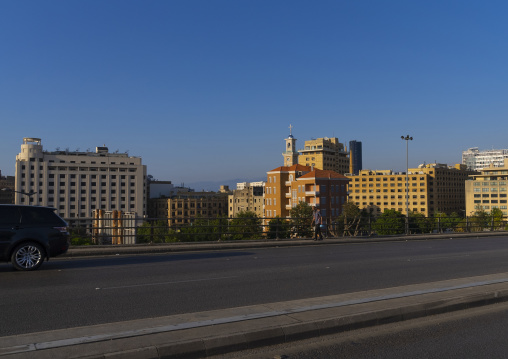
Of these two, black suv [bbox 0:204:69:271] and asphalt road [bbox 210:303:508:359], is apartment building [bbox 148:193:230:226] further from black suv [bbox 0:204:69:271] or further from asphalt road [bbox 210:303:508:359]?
asphalt road [bbox 210:303:508:359]

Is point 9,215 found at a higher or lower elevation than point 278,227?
higher

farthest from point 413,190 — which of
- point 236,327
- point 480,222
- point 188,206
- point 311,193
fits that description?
point 236,327

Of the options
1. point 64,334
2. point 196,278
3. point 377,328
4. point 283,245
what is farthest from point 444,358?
point 283,245

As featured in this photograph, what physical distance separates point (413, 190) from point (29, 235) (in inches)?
6978

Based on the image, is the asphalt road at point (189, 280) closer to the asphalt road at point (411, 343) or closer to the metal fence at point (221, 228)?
the asphalt road at point (411, 343)

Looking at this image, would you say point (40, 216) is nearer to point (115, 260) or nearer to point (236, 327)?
point (115, 260)

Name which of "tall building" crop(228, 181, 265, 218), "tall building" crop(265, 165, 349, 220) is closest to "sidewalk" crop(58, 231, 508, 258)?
"tall building" crop(265, 165, 349, 220)

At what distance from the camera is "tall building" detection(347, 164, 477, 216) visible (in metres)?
179

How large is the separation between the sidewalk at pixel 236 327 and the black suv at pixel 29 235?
758 centimetres

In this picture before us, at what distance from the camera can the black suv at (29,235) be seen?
13555mm

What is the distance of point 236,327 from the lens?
701 centimetres

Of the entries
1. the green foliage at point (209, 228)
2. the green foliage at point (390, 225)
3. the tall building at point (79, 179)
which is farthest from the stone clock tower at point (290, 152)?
the green foliage at point (209, 228)

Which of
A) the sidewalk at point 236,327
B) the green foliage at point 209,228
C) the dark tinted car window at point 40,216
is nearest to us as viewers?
the sidewalk at point 236,327

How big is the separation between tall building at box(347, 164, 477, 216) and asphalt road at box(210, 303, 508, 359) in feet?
568
